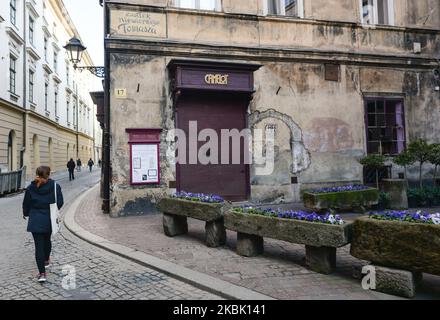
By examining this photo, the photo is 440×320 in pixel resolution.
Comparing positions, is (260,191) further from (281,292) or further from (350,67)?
(281,292)

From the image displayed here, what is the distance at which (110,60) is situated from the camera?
9.17 m

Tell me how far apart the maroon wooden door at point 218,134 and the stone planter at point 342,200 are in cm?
234

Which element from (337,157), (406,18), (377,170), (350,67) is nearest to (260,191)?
(337,157)

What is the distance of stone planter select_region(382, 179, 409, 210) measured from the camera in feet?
30.4

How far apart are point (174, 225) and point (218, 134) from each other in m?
3.87

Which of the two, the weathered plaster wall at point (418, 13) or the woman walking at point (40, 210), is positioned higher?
the weathered plaster wall at point (418, 13)

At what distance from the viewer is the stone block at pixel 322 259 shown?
449cm

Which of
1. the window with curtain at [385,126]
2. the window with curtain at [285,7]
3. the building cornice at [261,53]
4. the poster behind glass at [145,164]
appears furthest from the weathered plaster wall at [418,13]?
the poster behind glass at [145,164]

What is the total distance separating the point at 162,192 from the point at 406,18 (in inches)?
388

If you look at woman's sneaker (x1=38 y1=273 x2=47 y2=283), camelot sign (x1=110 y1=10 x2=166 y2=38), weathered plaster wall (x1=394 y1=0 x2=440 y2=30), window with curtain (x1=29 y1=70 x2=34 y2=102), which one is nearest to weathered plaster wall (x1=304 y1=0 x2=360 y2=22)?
weathered plaster wall (x1=394 y1=0 x2=440 y2=30)

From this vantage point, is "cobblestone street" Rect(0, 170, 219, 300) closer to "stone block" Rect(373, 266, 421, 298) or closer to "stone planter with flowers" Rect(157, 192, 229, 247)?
"stone planter with flowers" Rect(157, 192, 229, 247)

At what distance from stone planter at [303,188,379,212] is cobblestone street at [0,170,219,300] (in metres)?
4.57
